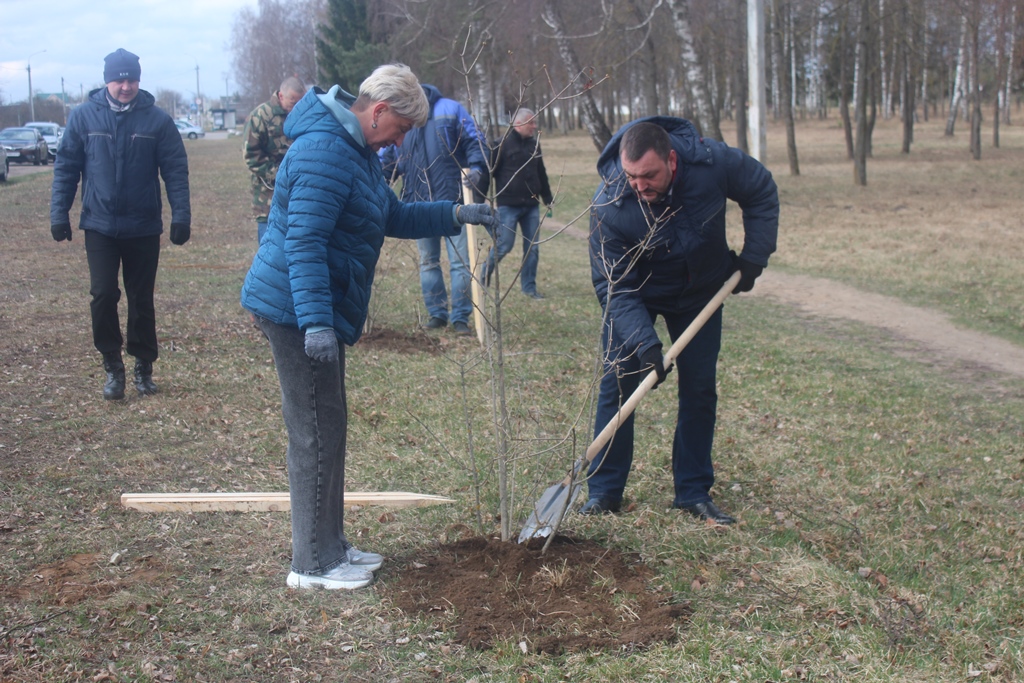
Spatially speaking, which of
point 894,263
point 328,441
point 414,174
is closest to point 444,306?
point 414,174

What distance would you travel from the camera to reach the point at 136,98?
5648 mm

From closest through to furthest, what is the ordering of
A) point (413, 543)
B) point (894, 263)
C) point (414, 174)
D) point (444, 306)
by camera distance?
1. point (413, 543)
2. point (414, 174)
3. point (444, 306)
4. point (894, 263)

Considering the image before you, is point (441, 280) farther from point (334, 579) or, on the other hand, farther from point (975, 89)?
point (975, 89)

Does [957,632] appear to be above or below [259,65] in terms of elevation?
below

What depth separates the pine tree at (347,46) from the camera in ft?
113

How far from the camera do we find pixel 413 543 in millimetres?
4008

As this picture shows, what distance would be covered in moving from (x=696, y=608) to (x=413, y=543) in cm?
118

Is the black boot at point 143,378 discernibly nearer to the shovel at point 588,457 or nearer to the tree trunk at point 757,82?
the shovel at point 588,457

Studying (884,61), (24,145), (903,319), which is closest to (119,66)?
(903,319)

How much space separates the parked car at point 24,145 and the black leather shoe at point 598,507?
34381 millimetres

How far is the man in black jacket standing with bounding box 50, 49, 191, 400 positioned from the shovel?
2886 millimetres

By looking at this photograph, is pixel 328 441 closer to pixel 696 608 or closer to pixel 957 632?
pixel 696 608

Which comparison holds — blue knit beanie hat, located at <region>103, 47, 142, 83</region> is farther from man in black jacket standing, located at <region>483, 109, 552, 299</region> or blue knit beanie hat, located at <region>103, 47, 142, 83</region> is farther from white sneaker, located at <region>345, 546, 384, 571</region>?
man in black jacket standing, located at <region>483, 109, 552, 299</region>

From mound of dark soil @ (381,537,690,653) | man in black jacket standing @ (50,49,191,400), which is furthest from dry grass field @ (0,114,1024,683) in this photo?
man in black jacket standing @ (50,49,191,400)
